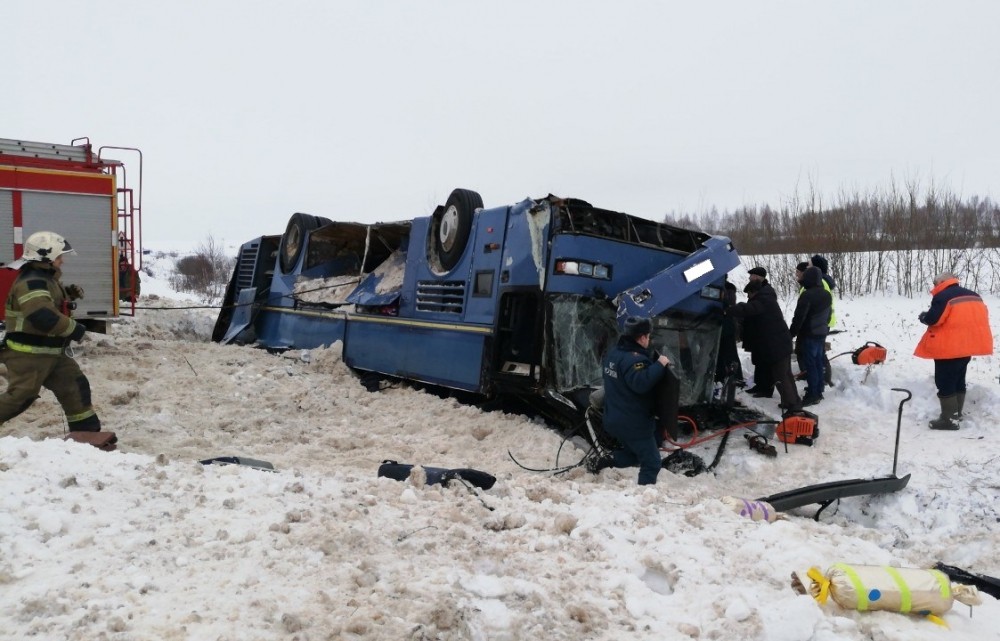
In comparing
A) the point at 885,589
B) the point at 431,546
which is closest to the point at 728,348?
the point at 885,589

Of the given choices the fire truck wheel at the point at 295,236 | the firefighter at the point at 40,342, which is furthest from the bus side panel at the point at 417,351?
the firefighter at the point at 40,342

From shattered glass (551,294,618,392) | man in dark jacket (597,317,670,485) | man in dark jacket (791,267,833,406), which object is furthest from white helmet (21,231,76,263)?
man in dark jacket (791,267,833,406)

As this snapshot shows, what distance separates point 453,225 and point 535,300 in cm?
175

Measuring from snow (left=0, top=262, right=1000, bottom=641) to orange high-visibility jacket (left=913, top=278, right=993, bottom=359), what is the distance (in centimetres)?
117

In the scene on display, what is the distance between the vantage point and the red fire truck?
9414 millimetres

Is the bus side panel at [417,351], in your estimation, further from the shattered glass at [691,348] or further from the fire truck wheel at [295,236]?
the fire truck wheel at [295,236]

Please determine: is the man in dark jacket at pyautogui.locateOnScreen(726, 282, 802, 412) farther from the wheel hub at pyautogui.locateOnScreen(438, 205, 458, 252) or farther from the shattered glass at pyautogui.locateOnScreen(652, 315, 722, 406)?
the wheel hub at pyautogui.locateOnScreen(438, 205, 458, 252)

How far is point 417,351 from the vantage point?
853cm

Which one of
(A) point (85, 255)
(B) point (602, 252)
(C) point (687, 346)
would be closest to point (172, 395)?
(A) point (85, 255)

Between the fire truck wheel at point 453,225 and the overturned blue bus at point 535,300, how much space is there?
0.01 m

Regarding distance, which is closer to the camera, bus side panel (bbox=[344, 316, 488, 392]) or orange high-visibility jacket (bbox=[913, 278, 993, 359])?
orange high-visibility jacket (bbox=[913, 278, 993, 359])

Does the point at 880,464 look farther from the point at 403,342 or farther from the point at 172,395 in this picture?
the point at 172,395

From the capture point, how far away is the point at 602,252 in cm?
704

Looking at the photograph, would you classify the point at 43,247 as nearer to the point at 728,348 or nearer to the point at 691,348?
the point at 691,348
